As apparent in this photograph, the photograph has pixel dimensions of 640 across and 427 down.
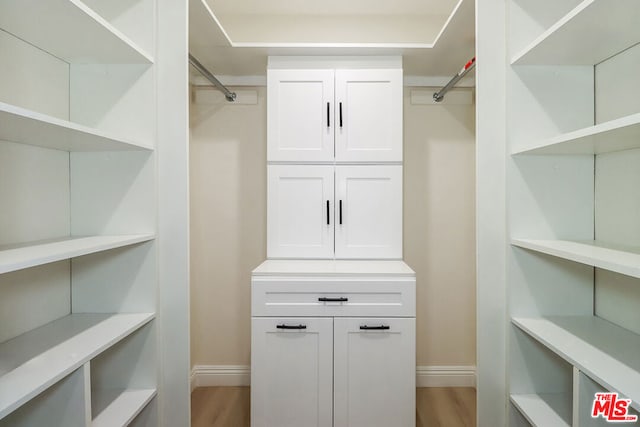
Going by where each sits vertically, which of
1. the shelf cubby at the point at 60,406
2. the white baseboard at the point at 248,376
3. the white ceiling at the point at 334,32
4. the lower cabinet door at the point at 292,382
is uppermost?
the white ceiling at the point at 334,32

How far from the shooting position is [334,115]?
2080 mm

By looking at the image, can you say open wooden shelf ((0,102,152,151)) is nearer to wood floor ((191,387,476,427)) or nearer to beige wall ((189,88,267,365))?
beige wall ((189,88,267,365))

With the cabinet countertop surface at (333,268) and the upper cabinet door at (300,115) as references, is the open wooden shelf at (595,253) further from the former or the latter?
the upper cabinet door at (300,115)

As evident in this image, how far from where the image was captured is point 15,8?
1023 mm

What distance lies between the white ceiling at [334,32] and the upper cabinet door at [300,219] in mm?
765

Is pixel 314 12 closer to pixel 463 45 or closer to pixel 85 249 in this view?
pixel 463 45

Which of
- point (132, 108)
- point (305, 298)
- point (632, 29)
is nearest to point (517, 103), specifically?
point (632, 29)

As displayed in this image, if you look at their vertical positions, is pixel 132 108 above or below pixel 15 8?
below

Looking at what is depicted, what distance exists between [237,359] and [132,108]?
5.78 ft

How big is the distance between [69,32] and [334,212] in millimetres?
1447

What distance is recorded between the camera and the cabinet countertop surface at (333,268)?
70.5 inches

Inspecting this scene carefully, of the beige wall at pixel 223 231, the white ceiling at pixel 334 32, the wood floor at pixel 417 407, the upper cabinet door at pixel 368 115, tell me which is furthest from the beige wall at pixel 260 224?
the upper cabinet door at pixel 368 115

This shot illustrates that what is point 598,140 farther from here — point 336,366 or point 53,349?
point 53,349

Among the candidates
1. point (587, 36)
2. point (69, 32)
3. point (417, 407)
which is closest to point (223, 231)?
point (69, 32)
